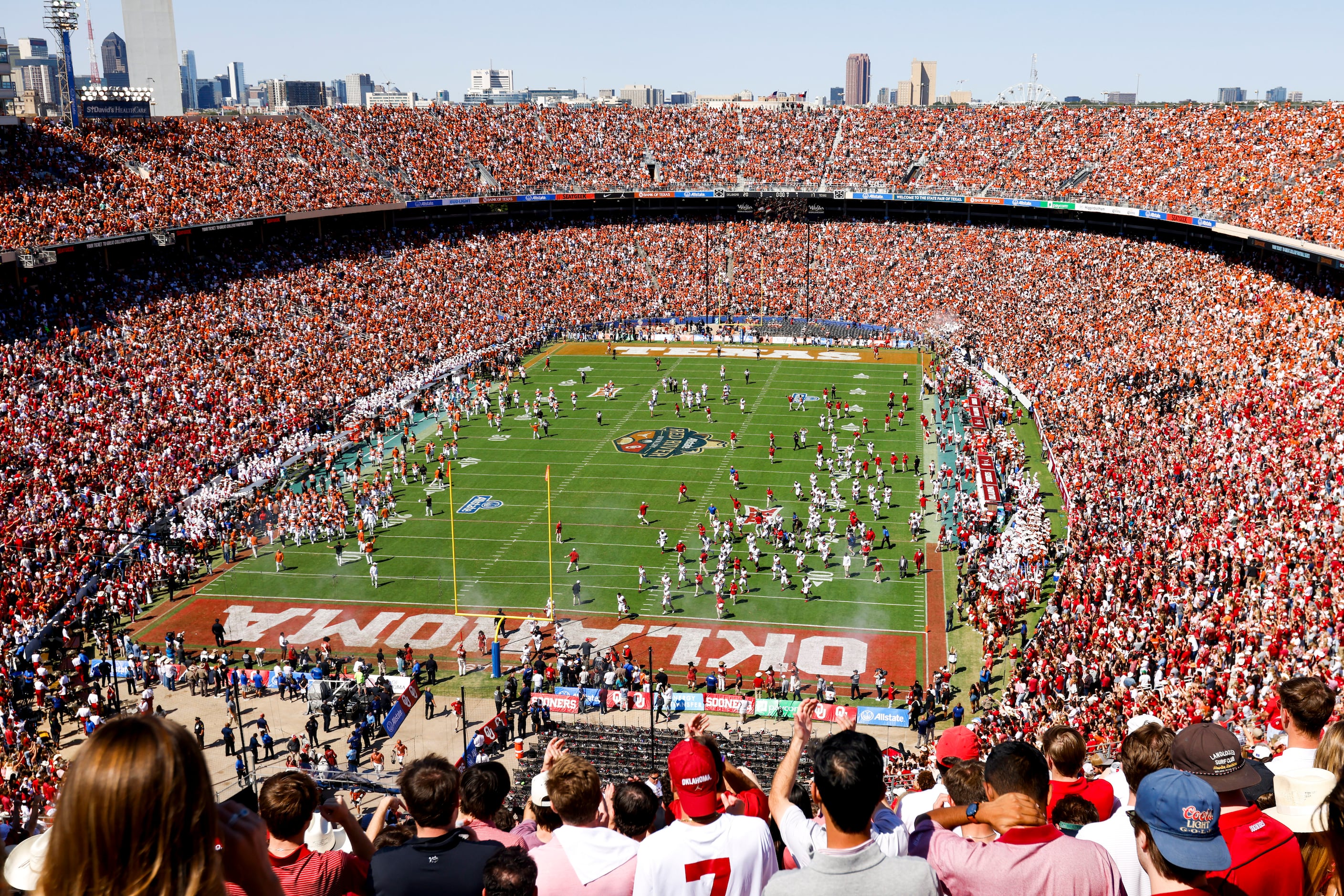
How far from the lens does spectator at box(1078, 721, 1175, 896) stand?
5051mm

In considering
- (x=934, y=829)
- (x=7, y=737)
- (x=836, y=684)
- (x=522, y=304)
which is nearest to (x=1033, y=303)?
(x=522, y=304)

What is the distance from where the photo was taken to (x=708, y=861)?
4.57 metres

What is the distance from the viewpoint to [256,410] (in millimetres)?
37281

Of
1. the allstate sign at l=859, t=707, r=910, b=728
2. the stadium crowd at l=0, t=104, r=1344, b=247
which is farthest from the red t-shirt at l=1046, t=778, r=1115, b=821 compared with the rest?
the stadium crowd at l=0, t=104, r=1344, b=247

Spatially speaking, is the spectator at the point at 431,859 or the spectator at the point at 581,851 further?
the spectator at the point at 581,851

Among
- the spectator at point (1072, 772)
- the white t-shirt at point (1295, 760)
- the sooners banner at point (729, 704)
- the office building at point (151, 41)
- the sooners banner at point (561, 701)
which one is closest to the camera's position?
the white t-shirt at point (1295, 760)

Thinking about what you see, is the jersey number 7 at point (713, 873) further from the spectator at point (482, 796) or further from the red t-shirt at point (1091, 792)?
the red t-shirt at point (1091, 792)

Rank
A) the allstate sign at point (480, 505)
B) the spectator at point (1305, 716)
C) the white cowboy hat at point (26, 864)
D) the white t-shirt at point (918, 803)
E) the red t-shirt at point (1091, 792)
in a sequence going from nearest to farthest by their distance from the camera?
the white cowboy hat at point (26, 864) < the spectator at point (1305, 716) < the white t-shirt at point (918, 803) < the red t-shirt at point (1091, 792) < the allstate sign at point (480, 505)

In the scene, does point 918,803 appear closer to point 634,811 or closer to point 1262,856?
point 634,811

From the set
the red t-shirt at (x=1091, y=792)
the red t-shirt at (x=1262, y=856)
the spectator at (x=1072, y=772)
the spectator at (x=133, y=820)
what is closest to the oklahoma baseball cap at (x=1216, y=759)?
the red t-shirt at (x=1262, y=856)

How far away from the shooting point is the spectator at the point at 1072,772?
6.20 meters

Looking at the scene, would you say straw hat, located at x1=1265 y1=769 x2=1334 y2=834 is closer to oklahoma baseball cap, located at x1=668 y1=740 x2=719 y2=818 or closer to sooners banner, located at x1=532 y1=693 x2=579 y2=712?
oklahoma baseball cap, located at x1=668 y1=740 x2=719 y2=818

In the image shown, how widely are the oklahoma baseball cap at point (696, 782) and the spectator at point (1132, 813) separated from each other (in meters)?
1.65

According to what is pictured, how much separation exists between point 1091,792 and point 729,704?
1583 centimetres
